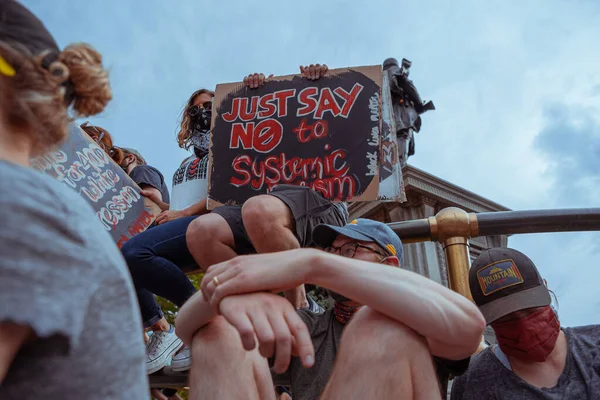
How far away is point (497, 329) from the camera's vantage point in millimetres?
2156

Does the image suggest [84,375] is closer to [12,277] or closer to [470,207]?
[12,277]

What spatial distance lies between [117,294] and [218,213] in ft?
6.38

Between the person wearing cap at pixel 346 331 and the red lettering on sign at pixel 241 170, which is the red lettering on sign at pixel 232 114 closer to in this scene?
the red lettering on sign at pixel 241 170

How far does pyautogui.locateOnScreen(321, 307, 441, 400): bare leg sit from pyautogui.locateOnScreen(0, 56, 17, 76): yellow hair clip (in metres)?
1.03

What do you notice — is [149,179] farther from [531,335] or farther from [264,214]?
[531,335]

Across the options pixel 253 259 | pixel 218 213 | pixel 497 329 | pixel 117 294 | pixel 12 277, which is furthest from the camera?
pixel 218 213

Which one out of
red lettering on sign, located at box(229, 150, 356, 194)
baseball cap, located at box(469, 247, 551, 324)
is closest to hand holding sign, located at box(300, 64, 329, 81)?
red lettering on sign, located at box(229, 150, 356, 194)

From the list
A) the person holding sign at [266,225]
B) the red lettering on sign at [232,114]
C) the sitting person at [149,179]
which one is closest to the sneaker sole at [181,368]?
the person holding sign at [266,225]

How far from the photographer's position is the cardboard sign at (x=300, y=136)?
327 cm

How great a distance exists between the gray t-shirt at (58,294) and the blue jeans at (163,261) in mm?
1954

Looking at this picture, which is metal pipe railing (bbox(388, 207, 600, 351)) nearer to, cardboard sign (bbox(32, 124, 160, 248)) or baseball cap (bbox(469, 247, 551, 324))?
Answer: baseball cap (bbox(469, 247, 551, 324))

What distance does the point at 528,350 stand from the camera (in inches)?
82.7

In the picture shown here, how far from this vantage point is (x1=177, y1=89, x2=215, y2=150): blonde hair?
11.6ft

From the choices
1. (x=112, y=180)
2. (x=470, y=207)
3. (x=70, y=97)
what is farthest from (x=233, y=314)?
(x=470, y=207)
